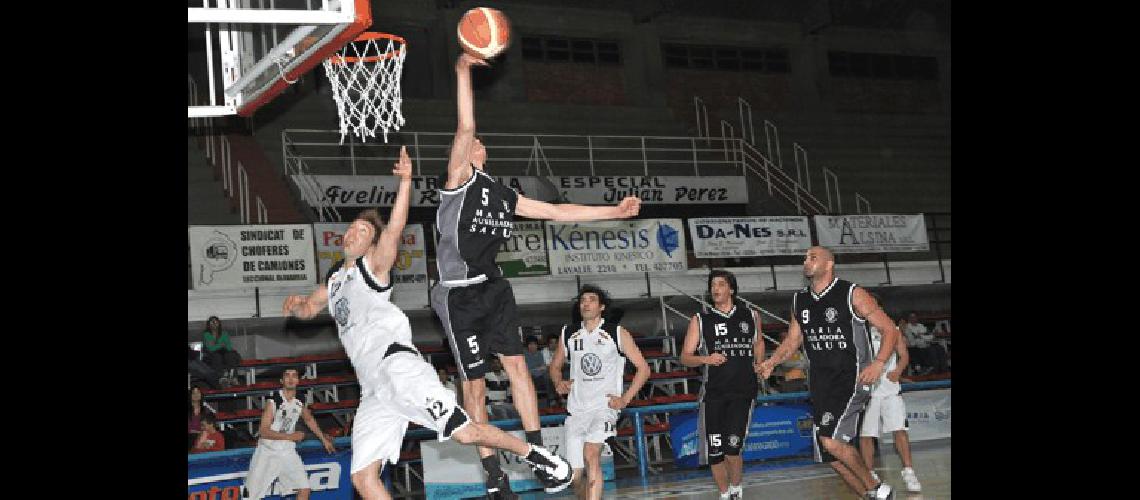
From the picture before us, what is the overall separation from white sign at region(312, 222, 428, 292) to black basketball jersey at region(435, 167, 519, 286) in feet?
30.9

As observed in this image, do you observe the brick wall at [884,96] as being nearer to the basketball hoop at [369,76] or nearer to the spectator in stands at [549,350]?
the spectator in stands at [549,350]

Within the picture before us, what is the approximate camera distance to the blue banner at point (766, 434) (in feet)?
45.4

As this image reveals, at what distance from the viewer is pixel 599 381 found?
8.80 m

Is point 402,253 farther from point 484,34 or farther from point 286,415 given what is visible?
point 484,34

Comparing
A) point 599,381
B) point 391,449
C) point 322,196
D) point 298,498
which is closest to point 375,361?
point 391,449

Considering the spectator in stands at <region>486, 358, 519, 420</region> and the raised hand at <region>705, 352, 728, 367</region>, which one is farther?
the spectator in stands at <region>486, 358, 519, 420</region>

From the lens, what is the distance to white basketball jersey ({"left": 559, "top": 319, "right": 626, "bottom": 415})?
877cm

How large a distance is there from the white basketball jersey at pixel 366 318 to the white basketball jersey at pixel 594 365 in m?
2.88

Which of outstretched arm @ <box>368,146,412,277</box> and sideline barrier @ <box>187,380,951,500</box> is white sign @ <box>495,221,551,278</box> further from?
outstretched arm @ <box>368,146,412,277</box>

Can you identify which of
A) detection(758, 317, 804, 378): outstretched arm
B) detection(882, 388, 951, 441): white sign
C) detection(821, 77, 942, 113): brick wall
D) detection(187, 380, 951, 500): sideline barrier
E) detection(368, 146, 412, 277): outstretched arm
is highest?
detection(821, 77, 942, 113): brick wall

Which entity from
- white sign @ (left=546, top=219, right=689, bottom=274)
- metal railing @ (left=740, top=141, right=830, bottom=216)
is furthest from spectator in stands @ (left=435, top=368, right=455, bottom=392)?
metal railing @ (left=740, top=141, right=830, bottom=216)

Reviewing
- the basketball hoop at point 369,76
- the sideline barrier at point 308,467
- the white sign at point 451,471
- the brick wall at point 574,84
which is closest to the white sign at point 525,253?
the sideline barrier at point 308,467
